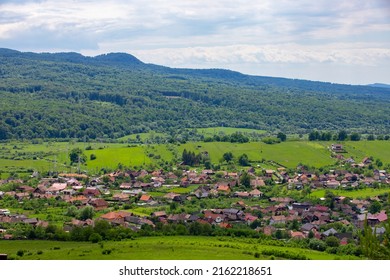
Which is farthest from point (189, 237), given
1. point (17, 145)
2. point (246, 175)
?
point (17, 145)

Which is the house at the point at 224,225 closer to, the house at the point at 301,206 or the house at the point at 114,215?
the house at the point at 114,215

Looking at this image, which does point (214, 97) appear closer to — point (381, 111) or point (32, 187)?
point (381, 111)

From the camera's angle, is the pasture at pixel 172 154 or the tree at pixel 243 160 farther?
the tree at pixel 243 160

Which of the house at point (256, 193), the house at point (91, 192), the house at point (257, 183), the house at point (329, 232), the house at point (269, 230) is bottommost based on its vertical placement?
the house at point (91, 192)

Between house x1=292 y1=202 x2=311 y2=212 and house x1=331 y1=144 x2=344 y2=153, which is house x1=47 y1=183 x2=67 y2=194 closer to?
house x1=292 y1=202 x2=311 y2=212

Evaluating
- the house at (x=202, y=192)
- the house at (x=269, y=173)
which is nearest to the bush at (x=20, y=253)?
the house at (x=202, y=192)

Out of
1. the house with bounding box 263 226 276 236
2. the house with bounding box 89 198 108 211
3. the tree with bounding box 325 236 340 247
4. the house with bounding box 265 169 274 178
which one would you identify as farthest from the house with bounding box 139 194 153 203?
the tree with bounding box 325 236 340 247
